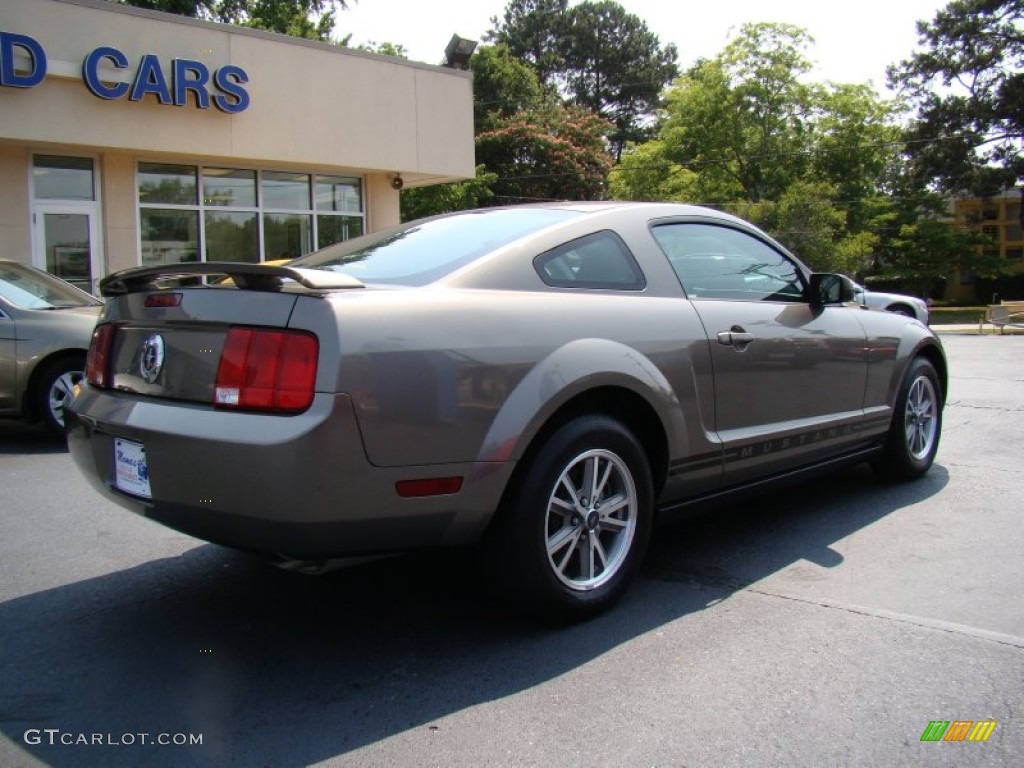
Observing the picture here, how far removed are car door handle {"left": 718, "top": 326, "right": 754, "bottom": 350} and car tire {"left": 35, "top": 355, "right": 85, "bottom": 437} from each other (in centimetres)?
551

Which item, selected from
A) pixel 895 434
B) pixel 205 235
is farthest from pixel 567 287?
pixel 205 235

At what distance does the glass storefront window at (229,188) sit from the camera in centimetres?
1468

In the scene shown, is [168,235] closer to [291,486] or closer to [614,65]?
[291,486]

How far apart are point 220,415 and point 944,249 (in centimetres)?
4341

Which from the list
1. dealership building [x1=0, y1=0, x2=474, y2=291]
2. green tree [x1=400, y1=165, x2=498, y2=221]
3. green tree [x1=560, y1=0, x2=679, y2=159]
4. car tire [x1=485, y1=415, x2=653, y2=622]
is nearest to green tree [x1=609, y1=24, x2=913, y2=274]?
green tree [x1=400, y1=165, x2=498, y2=221]

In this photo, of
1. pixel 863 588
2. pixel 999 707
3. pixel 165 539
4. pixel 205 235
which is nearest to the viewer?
pixel 999 707

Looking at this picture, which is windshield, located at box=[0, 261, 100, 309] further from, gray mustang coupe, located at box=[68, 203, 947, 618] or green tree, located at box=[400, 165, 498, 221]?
green tree, located at box=[400, 165, 498, 221]

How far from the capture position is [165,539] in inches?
173

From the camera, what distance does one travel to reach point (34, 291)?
299 inches

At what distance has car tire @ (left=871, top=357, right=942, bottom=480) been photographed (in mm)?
5219

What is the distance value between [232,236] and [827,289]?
486 inches

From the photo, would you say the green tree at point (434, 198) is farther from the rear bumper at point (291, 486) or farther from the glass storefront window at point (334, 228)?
the rear bumper at point (291, 486)

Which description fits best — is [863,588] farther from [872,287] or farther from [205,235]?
[872,287]

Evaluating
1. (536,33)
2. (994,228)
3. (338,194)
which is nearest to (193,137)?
(338,194)
